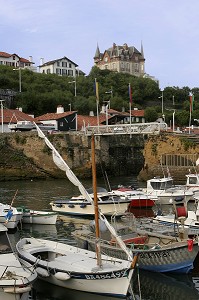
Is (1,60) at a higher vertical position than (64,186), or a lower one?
higher

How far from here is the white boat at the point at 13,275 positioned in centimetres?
1390

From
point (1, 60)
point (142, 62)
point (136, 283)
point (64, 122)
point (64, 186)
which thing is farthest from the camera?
point (142, 62)

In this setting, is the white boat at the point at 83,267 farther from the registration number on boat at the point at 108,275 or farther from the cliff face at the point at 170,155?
the cliff face at the point at 170,155

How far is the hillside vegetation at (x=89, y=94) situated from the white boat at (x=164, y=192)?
167 ft

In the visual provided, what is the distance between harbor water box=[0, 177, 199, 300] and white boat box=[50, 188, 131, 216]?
569 millimetres

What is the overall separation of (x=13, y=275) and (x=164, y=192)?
23.3 m

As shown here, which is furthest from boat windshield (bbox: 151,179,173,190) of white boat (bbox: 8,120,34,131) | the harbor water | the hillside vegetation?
the hillside vegetation

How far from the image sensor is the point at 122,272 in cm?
1508

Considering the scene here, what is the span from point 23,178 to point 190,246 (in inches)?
1739

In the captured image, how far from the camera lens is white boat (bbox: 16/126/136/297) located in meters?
15.3

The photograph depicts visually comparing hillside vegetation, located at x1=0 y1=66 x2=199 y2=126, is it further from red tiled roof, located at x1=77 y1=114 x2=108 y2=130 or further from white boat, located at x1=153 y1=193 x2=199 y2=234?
white boat, located at x1=153 y1=193 x2=199 y2=234

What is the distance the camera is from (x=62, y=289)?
55.0ft

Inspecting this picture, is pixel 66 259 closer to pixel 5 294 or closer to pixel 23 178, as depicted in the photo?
pixel 5 294

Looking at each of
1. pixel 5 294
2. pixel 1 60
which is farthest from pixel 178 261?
pixel 1 60
